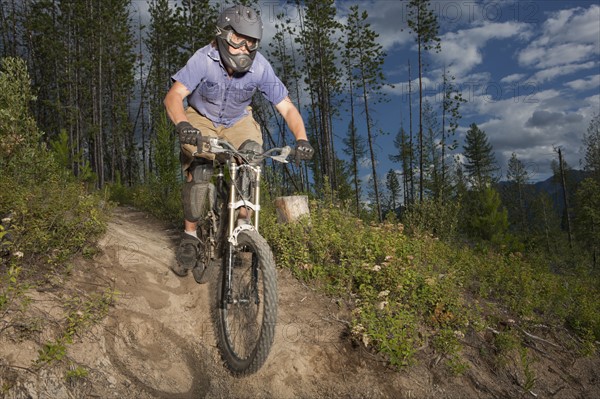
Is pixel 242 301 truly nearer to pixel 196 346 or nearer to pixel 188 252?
pixel 196 346

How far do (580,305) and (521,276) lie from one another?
948 millimetres

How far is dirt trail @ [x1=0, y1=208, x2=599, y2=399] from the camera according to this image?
11.9 ft

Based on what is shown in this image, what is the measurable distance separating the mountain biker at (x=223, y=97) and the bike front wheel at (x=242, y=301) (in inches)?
16.8

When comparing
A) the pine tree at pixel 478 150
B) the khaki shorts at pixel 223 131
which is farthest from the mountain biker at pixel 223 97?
the pine tree at pixel 478 150

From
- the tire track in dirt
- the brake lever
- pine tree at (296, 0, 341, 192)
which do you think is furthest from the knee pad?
pine tree at (296, 0, 341, 192)

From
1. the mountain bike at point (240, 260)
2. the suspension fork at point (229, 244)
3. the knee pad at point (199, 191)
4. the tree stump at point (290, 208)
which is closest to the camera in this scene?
the mountain bike at point (240, 260)

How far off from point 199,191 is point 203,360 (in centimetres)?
175

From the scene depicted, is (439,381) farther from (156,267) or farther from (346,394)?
(156,267)

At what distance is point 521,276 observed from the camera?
7.31m

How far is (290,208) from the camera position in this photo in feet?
24.3

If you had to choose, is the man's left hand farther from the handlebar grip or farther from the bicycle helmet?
the bicycle helmet

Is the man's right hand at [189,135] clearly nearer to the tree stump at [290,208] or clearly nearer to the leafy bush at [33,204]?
the leafy bush at [33,204]

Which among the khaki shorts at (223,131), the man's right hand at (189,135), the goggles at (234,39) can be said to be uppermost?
the goggles at (234,39)

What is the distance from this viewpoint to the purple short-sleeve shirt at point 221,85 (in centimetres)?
429
